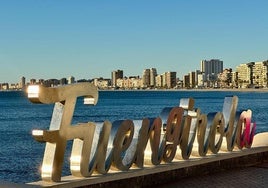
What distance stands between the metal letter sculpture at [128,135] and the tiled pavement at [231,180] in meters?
0.83

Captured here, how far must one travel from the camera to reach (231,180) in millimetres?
16828

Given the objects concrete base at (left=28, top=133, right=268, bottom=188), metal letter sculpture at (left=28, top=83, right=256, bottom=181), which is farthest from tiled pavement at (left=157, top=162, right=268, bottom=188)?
metal letter sculpture at (left=28, top=83, right=256, bottom=181)

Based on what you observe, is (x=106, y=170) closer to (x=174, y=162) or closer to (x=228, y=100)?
(x=174, y=162)

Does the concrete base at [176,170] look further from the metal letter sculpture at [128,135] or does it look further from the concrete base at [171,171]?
the metal letter sculpture at [128,135]

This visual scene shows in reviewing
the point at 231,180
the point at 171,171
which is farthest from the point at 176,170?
the point at 231,180

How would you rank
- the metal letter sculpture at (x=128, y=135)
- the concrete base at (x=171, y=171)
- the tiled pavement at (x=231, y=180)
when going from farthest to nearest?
the tiled pavement at (x=231, y=180) → the concrete base at (x=171, y=171) → the metal letter sculpture at (x=128, y=135)

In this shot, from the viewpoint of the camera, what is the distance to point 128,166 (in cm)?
1532

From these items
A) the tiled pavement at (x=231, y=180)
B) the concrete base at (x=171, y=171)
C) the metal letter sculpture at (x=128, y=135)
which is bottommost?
the tiled pavement at (x=231, y=180)

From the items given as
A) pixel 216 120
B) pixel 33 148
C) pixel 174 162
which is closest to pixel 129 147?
pixel 174 162

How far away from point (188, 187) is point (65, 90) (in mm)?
4789

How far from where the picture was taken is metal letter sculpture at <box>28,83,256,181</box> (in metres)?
13.2

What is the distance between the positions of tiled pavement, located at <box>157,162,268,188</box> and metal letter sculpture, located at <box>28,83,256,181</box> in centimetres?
83

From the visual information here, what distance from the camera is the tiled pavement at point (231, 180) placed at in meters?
16.0

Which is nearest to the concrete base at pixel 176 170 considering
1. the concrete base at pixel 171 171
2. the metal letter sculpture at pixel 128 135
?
the concrete base at pixel 171 171
